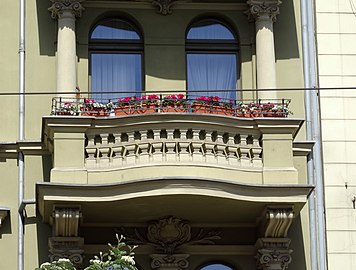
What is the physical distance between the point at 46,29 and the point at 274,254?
271 inches

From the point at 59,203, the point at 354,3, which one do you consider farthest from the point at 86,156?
the point at 354,3

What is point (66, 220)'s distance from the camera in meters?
24.7

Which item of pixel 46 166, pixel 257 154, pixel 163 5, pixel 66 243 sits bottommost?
pixel 66 243

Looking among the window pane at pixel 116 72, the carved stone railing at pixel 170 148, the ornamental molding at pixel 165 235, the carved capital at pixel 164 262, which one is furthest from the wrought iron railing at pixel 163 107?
the carved capital at pixel 164 262

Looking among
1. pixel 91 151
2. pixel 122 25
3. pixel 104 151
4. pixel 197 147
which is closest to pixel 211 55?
pixel 122 25

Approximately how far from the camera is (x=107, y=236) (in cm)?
2584

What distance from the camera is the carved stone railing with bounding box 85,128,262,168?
2498 cm

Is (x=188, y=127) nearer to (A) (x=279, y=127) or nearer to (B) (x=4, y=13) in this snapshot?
(A) (x=279, y=127)

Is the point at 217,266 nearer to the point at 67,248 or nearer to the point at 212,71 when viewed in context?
the point at 67,248

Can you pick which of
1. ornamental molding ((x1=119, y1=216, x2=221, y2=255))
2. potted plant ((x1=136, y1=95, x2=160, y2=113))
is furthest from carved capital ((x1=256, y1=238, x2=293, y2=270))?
potted plant ((x1=136, y1=95, x2=160, y2=113))

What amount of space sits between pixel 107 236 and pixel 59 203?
5.44 feet

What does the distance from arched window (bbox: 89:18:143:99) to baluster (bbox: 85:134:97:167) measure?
231cm

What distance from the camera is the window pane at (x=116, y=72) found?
89.9ft

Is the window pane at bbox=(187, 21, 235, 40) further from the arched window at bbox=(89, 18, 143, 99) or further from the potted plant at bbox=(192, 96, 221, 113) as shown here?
the potted plant at bbox=(192, 96, 221, 113)
